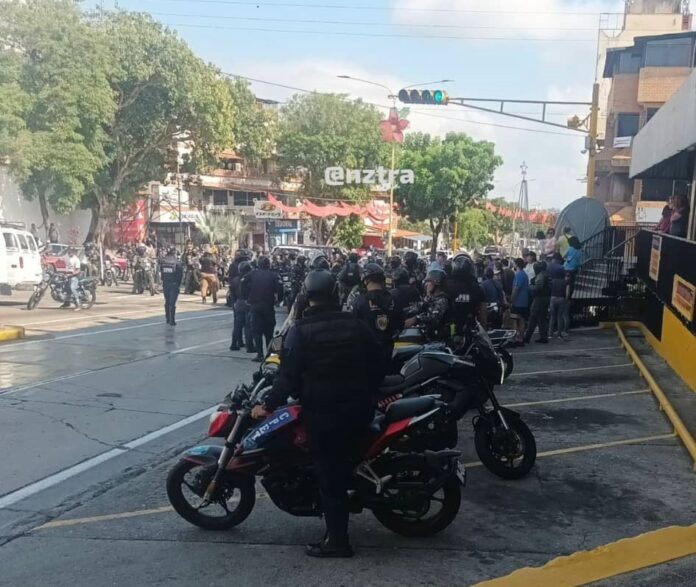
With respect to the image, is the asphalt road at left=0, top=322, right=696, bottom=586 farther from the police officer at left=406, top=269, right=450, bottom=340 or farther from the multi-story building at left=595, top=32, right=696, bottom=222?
the multi-story building at left=595, top=32, right=696, bottom=222

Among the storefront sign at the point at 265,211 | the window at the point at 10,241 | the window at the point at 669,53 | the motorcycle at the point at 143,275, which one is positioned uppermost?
the window at the point at 669,53

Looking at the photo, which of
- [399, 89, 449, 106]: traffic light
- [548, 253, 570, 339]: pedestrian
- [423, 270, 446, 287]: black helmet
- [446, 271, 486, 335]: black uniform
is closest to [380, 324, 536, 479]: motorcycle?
[446, 271, 486, 335]: black uniform

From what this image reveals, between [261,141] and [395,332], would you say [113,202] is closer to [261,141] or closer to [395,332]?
[261,141]

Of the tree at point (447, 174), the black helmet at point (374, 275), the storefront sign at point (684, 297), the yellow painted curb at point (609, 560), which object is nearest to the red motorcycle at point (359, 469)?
the yellow painted curb at point (609, 560)

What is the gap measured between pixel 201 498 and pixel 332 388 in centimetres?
143

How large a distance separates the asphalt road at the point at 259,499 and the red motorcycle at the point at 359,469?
231 mm

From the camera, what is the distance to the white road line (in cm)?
573

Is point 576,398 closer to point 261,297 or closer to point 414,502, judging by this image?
point 414,502

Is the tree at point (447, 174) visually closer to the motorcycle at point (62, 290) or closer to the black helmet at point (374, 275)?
the motorcycle at point (62, 290)

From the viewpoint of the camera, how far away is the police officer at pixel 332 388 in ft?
14.1

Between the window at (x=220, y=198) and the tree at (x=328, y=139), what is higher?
the tree at (x=328, y=139)

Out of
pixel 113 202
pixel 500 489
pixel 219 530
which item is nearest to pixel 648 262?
pixel 500 489

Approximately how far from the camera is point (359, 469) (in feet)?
15.2

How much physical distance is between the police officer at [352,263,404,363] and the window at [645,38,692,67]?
35.4 meters
